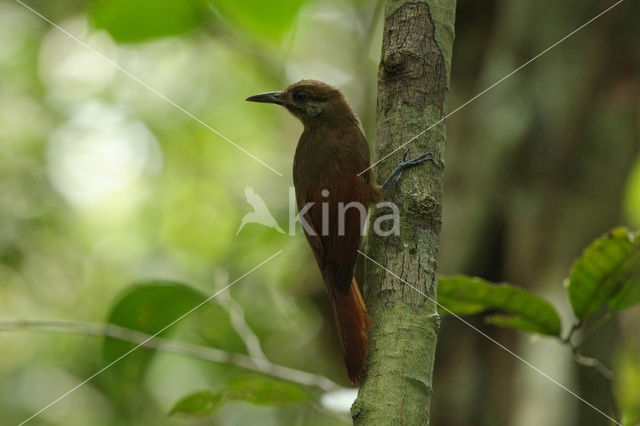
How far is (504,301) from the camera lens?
7.75 feet

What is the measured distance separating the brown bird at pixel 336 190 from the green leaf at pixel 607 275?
0.72m

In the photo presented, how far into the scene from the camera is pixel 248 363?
9.16 ft

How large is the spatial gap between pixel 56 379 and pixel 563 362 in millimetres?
5039

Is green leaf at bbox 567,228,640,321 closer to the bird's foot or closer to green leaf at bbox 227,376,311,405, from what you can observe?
the bird's foot

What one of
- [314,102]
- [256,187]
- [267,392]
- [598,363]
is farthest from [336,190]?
[256,187]

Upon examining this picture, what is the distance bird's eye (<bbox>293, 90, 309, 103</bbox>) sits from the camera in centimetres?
316

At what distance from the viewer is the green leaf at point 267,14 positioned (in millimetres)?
2662

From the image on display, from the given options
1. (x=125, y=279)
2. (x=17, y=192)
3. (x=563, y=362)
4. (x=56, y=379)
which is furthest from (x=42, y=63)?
(x=563, y=362)

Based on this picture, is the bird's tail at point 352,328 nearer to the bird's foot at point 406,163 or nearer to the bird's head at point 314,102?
the bird's foot at point 406,163

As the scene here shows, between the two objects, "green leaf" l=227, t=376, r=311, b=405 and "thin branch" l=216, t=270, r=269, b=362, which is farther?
"thin branch" l=216, t=270, r=269, b=362

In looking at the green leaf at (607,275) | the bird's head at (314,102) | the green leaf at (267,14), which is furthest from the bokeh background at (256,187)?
the green leaf at (607,275)

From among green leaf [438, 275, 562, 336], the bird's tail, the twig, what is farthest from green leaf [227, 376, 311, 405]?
the twig

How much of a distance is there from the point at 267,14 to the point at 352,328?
1345mm

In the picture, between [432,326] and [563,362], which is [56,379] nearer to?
[563,362]
